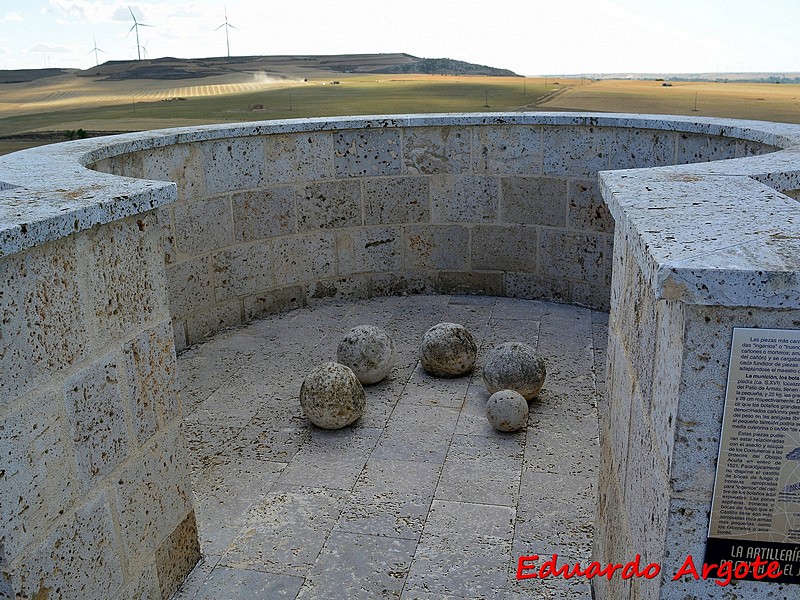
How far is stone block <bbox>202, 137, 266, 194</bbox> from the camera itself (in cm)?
697

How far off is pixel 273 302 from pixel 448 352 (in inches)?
95.6

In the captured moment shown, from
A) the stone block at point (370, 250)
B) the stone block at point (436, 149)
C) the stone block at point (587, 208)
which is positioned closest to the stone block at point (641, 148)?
the stone block at point (587, 208)

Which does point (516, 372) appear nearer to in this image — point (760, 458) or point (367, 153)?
point (367, 153)

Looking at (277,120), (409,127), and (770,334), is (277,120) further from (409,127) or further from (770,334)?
(770,334)

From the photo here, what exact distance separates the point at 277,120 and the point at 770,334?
260 inches

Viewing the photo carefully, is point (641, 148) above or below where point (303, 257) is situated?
above

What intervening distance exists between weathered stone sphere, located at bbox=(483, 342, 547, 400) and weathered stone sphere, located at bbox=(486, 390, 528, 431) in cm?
32

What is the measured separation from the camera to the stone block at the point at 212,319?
6.96m

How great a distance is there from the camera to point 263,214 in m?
7.41

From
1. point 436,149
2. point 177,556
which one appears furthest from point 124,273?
point 436,149

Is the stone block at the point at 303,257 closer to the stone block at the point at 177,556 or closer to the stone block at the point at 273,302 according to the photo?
the stone block at the point at 273,302

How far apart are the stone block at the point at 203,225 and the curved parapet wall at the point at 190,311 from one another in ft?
0.05

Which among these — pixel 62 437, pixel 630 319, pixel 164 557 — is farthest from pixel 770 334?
pixel 164 557

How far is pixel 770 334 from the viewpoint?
189 centimetres
